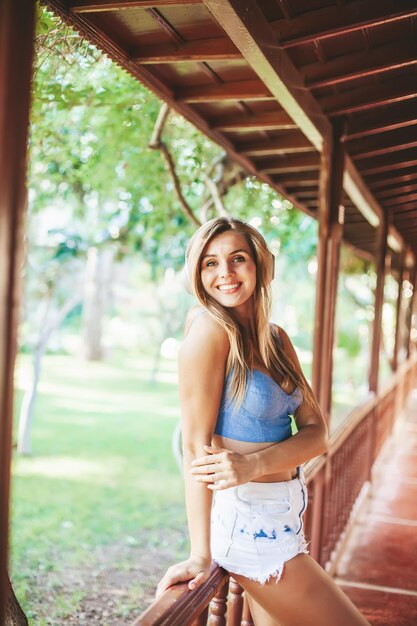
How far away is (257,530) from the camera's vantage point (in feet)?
5.54

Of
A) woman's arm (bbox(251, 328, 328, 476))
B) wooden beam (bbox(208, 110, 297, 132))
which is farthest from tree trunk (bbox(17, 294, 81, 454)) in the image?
woman's arm (bbox(251, 328, 328, 476))

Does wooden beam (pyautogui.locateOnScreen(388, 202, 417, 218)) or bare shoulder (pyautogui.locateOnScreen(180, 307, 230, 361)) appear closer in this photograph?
bare shoulder (pyautogui.locateOnScreen(180, 307, 230, 361))

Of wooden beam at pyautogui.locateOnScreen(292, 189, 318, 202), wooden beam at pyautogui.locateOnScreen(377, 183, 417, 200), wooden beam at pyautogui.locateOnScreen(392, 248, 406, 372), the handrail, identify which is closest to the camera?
the handrail

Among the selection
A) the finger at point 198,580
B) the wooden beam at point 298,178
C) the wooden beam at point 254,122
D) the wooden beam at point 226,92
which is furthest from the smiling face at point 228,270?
the wooden beam at point 298,178

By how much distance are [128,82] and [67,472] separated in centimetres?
659

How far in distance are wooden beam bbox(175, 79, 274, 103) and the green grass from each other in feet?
11.2

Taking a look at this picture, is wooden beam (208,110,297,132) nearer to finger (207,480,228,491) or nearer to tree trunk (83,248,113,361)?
finger (207,480,228,491)

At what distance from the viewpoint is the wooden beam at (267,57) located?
72.5 inches

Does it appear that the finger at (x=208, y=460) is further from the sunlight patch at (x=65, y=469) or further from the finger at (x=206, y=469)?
the sunlight patch at (x=65, y=469)

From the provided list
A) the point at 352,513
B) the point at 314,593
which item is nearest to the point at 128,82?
the point at 352,513

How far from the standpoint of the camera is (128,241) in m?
7.33

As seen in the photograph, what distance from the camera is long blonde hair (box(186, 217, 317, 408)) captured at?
1772mm

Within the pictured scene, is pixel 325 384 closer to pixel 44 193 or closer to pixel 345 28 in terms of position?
pixel 345 28

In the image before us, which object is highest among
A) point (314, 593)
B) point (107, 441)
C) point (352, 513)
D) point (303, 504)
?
point (303, 504)
